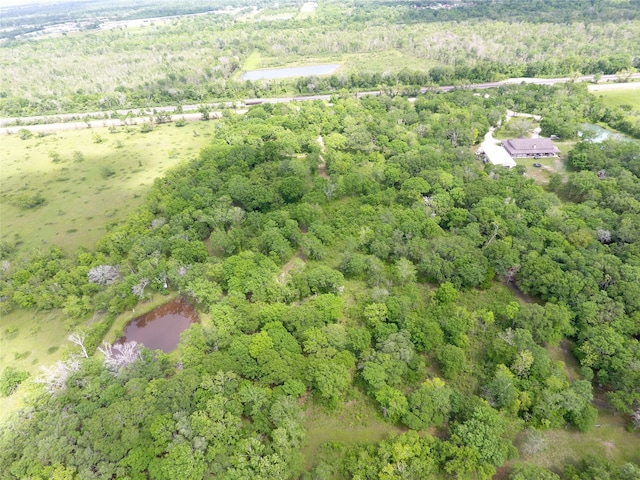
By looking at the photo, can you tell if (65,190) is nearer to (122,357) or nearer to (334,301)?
(122,357)

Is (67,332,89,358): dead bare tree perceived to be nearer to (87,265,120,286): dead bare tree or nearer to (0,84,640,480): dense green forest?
(0,84,640,480): dense green forest

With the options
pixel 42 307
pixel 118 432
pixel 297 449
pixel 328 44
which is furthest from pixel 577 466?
pixel 328 44

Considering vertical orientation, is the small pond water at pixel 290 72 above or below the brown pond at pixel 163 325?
above

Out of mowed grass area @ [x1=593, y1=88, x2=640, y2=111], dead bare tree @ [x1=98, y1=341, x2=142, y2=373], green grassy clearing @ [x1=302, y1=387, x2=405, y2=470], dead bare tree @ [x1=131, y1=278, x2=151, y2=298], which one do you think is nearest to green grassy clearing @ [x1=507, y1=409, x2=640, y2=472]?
green grassy clearing @ [x1=302, y1=387, x2=405, y2=470]

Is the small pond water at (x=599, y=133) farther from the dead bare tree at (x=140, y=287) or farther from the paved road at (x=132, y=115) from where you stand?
the dead bare tree at (x=140, y=287)

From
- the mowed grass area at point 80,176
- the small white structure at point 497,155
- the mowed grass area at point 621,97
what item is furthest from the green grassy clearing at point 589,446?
the mowed grass area at point 621,97

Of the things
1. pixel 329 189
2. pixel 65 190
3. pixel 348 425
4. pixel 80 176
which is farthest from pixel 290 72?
pixel 348 425
